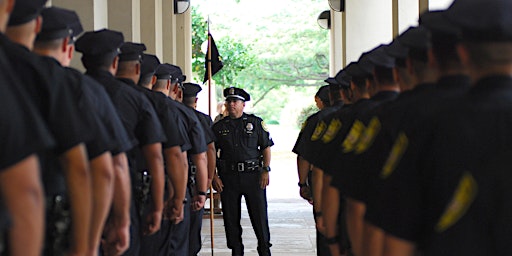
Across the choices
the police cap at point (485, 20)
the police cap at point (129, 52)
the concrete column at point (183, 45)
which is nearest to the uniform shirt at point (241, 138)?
the police cap at point (129, 52)

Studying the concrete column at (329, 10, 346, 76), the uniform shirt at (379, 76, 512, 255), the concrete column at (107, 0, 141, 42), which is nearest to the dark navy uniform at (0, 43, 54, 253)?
the uniform shirt at (379, 76, 512, 255)

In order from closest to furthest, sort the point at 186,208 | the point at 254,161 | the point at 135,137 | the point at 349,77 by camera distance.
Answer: the point at 135,137
the point at 349,77
the point at 186,208
the point at 254,161

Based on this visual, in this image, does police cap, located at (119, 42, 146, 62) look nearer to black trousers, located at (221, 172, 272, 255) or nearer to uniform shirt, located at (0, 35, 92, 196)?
uniform shirt, located at (0, 35, 92, 196)

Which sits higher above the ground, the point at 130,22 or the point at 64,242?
the point at 130,22

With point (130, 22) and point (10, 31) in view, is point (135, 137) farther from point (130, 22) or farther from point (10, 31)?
point (130, 22)

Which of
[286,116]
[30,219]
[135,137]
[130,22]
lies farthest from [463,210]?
[286,116]

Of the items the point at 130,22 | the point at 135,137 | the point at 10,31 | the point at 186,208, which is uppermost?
the point at 130,22

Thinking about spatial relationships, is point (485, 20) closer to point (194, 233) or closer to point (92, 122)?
point (92, 122)

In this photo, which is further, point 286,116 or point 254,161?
point 286,116

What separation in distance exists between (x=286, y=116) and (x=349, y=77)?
113 ft

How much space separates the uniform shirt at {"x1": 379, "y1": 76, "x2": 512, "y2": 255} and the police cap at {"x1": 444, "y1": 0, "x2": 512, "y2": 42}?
14 centimetres

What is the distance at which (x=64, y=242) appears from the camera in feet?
11.4

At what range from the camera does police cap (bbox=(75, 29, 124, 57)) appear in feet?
16.2

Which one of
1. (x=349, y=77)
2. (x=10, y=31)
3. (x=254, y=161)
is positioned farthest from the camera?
(x=254, y=161)
